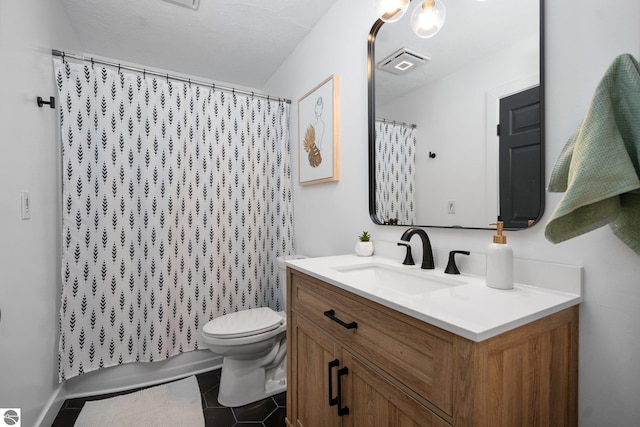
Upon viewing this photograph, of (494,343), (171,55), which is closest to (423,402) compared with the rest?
(494,343)

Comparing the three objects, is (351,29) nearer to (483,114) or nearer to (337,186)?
(337,186)

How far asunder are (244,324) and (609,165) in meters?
1.73

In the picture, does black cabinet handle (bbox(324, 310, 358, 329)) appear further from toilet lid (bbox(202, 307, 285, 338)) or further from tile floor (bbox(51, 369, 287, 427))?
tile floor (bbox(51, 369, 287, 427))

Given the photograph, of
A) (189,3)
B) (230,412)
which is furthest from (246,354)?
(189,3)

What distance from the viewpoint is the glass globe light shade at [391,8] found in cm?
119

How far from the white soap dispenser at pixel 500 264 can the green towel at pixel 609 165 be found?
18cm

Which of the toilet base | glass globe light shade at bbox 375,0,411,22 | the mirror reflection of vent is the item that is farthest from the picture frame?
the toilet base

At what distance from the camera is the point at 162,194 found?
1925 millimetres

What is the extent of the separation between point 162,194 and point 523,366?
6.55 feet

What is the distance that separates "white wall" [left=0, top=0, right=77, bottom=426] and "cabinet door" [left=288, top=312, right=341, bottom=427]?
109 cm

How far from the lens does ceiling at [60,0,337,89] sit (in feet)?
5.96

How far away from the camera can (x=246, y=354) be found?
1688 millimetres

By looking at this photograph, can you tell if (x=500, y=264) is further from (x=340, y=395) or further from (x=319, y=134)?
(x=319, y=134)

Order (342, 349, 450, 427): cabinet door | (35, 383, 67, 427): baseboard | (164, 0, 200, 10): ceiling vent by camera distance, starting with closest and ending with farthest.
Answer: (342, 349, 450, 427): cabinet door < (35, 383, 67, 427): baseboard < (164, 0, 200, 10): ceiling vent
